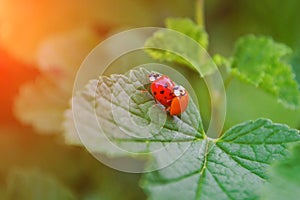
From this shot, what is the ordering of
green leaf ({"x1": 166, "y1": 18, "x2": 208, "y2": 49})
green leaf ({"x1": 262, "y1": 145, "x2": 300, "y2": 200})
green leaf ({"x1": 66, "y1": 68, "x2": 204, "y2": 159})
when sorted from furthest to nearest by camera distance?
green leaf ({"x1": 166, "y1": 18, "x2": 208, "y2": 49})
green leaf ({"x1": 66, "y1": 68, "x2": 204, "y2": 159})
green leaf ({"x1": 262, "y1": 145, "x2": 300, "y2": 200})

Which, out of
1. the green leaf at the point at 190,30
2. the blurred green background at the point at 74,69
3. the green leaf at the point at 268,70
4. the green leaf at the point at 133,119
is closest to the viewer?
the green leaf at the point at 133,119

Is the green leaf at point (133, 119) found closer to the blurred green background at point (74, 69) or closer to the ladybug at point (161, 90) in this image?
the ladybug at point (161, 90)

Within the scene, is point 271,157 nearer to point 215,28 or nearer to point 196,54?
point 196,54

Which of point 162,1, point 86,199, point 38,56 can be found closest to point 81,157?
point 86,199

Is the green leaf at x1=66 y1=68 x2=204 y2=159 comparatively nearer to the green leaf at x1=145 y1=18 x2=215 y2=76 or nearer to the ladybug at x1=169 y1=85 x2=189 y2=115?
the ladybug at x1=169 y1=85 x2=189 y2=115

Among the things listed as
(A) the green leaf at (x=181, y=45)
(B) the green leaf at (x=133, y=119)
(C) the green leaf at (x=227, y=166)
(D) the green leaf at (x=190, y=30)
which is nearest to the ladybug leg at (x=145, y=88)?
(B) the green leaf at (x=133, y=119)

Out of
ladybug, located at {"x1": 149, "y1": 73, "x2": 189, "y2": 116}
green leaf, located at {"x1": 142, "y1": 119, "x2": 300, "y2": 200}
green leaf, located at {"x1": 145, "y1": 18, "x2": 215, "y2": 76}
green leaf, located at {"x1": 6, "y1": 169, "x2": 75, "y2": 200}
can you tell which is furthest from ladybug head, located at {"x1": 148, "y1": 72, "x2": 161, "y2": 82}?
green leaf, located at {"x1": 6, "y1": 169, "x2": 75, "y2": 200}
